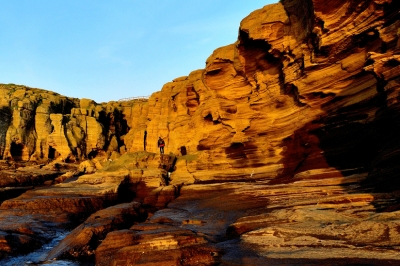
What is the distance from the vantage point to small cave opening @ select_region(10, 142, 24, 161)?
51.3m

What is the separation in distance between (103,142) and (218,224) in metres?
49.5

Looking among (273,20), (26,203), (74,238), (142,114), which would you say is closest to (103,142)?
(142,114)

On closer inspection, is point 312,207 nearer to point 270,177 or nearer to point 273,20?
point 270,177

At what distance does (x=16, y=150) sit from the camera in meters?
52.1

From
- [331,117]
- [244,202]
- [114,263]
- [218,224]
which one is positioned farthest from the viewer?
[331,117]

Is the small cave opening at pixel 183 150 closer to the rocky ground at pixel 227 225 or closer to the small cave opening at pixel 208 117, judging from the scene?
the small cave opening at pixel 208 117

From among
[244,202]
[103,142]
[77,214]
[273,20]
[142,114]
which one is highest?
[273,20]

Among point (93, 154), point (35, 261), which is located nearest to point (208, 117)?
point (35, 261)

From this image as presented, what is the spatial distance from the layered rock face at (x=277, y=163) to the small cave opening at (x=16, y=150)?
93.3 feet

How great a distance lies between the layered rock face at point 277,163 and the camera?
9227 millimetres

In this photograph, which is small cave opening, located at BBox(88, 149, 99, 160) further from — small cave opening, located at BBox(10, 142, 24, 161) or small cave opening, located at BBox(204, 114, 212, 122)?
small cave opening, located at BBox(204, 114, 212, 122)

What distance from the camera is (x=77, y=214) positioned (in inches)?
874

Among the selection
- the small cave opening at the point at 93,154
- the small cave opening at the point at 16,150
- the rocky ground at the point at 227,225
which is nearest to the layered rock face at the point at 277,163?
the rocky ground at the point at 227,225

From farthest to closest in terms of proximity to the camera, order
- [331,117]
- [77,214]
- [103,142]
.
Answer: [103,142] → [77,214] → [331,117]
